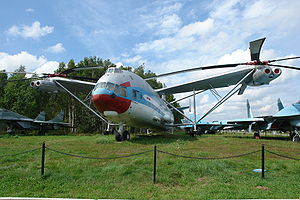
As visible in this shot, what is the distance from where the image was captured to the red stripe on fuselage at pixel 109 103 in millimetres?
12273

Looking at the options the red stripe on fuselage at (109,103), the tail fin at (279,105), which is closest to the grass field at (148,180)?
the red stripe on fuselage at (109,103)

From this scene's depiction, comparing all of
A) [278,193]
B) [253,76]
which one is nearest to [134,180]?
[278,193]

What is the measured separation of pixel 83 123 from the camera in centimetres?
4241

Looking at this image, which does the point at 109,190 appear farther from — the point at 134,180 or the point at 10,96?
the point at 10,96

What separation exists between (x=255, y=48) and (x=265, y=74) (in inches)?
93.9

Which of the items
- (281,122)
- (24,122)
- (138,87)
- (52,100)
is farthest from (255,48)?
(52,100)

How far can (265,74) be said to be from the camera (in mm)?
15234

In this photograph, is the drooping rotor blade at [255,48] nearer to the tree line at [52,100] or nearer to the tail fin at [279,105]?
the tail fin at [279,105]

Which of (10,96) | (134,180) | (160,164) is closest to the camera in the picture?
(134,180)

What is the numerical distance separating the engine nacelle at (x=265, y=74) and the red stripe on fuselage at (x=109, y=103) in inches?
407

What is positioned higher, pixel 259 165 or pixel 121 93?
pixel 121 93

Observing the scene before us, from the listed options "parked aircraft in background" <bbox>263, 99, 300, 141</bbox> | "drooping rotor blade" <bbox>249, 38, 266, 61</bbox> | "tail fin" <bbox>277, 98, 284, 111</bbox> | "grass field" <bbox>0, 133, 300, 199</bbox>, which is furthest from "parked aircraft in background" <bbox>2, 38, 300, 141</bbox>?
"tail fin" <bbox>277, 98, 284, 111</bbox>

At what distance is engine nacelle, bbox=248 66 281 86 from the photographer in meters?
15.1

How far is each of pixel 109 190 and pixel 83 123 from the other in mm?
39618
